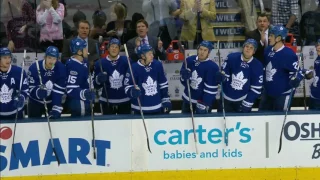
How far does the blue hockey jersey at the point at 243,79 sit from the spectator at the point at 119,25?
1801 millimetres

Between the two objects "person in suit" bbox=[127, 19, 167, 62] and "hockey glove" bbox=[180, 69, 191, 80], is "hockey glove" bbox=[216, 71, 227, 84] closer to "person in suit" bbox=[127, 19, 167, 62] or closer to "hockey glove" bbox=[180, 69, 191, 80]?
"hockey glove" bbox=[180, 69, 191, 80]

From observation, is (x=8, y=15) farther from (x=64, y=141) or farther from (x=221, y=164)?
(x=221, y=164)

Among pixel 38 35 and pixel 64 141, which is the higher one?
pixel 38 35

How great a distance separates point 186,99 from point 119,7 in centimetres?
185

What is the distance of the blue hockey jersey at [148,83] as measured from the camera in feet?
29.3

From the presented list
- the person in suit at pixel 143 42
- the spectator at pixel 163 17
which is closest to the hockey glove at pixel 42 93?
the person in suit at pixel 143 42

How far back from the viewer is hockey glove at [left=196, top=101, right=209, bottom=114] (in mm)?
8992

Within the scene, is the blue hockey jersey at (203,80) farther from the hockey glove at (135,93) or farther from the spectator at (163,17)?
the spectator at (163,17)

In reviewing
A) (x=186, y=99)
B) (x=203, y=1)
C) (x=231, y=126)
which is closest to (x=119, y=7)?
(x=203, y=1)

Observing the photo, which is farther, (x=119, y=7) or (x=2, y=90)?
(x=119, y=7)

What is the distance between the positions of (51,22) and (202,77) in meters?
2.24

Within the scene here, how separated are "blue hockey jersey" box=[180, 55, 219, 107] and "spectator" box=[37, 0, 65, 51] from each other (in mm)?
1957

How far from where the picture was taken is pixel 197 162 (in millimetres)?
8859

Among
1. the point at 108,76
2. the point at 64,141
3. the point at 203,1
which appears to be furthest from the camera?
the point at 203,1
